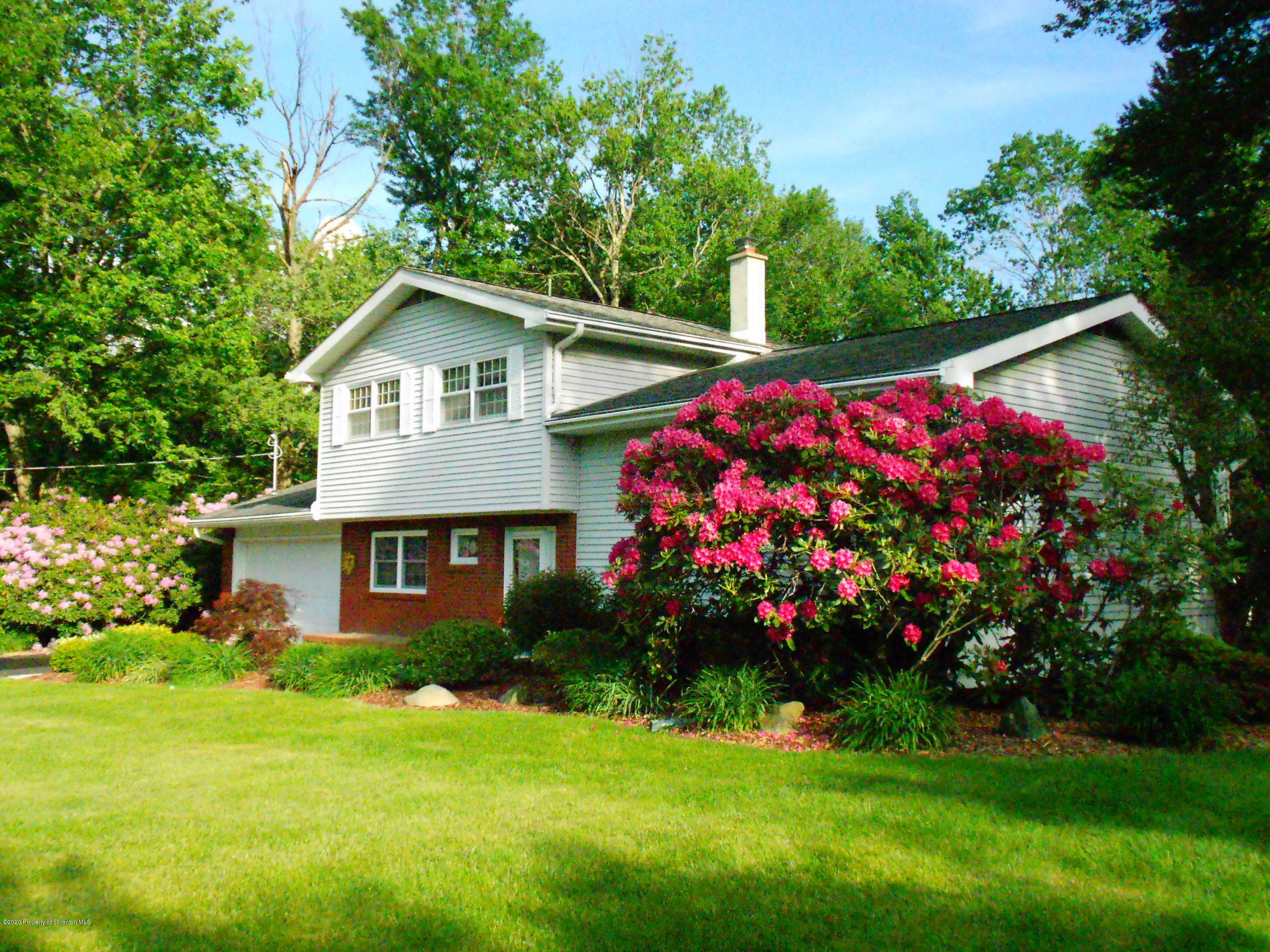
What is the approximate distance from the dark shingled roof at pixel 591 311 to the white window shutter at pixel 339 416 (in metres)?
3.37

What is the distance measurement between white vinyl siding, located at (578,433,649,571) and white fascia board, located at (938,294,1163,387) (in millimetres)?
5099

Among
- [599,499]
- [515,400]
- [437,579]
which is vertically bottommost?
[437,579]

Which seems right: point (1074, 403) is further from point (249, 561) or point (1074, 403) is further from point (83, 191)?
point (83, 191)

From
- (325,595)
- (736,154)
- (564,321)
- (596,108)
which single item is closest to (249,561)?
(325,595)

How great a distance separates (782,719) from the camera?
9125 millimetres

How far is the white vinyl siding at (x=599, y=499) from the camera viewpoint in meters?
15.1

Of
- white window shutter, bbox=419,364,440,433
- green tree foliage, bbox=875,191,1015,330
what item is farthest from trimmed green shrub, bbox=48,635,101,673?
green tree foliage, bbox=875,191,1015,330

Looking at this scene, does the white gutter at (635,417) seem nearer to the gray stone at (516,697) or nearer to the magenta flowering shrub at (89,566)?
the gray stone at (516,697)

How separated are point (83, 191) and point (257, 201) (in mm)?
5154

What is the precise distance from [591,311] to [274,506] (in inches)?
356

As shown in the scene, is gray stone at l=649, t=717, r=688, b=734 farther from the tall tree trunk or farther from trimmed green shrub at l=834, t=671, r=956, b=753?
the tall tree trunk

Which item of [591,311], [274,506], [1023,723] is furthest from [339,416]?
[1023,723]

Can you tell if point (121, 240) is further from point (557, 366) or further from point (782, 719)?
point (782, 719)

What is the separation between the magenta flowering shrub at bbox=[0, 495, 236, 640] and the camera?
66.4 feet
